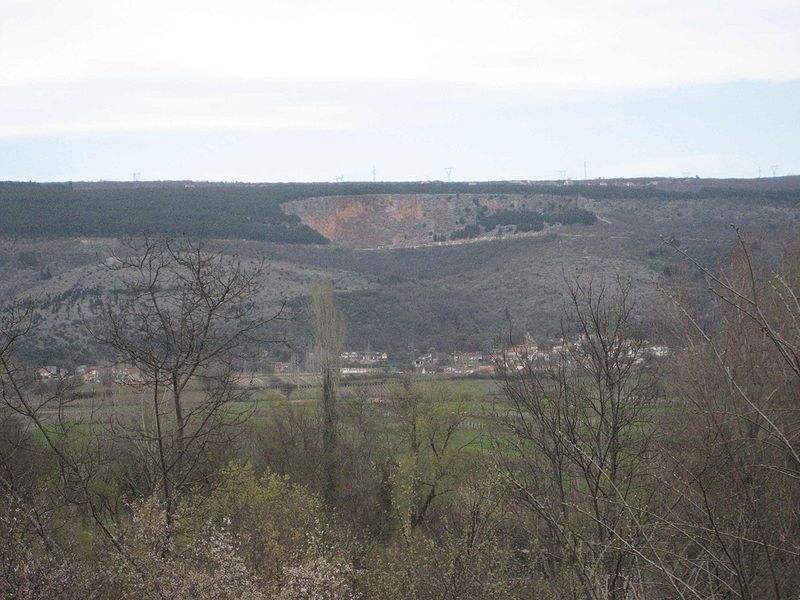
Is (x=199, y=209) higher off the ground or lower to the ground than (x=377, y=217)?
higher

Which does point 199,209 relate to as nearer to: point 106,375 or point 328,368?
point 328,368

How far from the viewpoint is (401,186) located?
96.1 metres

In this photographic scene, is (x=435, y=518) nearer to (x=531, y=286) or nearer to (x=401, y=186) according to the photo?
(x=531, y=286)

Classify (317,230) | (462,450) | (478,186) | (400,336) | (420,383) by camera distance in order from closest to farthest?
(462,450) → (420,383) → (400,336) → (317,230) → (478,186)

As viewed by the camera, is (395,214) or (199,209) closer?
(199,209)

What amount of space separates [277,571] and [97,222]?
6139 cm

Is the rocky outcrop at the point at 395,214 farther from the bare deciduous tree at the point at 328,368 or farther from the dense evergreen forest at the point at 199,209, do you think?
the bare deciduous tree at the point at 328,368

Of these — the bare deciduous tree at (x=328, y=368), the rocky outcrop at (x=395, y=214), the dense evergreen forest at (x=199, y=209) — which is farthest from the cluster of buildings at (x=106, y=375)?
the rocky outcrop at (x=395, y=214)

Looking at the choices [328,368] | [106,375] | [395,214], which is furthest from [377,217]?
[106,375]

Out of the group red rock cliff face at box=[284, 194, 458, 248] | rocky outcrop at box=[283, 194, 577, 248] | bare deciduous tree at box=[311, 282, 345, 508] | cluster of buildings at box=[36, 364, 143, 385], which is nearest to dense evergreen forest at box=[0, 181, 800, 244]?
rocky outcrop at box=[283, 194, 577, 248]

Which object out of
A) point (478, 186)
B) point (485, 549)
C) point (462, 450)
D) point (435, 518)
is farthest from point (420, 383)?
point (478, 186)

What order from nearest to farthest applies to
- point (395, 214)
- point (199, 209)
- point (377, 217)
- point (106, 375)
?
point (106, 375) → point (199, 209) → point (395, 214) → point (377, 217)

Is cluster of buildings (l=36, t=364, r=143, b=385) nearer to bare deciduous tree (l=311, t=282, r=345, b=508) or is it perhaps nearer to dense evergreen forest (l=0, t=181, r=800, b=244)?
bare deciduous tree (l=311, t=282, r=345, b=508)

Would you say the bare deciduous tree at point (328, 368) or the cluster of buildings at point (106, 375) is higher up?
the cluster of buildings at point (106, 375)
